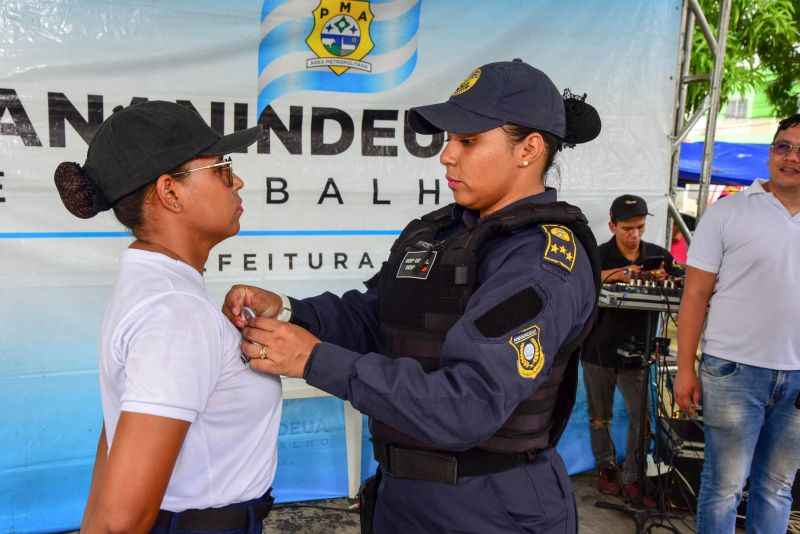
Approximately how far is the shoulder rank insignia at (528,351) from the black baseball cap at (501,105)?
48cm

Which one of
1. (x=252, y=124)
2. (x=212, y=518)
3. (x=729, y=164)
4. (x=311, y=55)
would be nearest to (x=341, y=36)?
(x=311, y=55)

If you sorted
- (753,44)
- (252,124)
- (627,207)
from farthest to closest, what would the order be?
(753,44)
(627,207)
(252,124)

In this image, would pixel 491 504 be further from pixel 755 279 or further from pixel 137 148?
pixel 755 279

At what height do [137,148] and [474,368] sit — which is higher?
[137,148]

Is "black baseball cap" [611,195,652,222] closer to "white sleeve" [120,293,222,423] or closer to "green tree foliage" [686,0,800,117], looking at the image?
"white sleeve" [120,293,222,423]

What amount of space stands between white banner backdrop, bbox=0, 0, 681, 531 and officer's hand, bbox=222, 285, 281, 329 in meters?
1.50

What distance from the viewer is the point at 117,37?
9.49 ft

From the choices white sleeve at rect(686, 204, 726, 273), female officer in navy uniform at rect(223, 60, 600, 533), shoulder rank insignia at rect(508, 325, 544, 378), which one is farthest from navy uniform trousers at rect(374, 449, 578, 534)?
white sleeve at rect(686, 204, 726, 273)

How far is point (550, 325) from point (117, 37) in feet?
7.89

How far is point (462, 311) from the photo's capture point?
1534mm

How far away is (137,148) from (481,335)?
75cm

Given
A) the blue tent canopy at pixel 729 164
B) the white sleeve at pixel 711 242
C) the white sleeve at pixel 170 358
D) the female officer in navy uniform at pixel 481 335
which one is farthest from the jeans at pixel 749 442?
the blue tent canopy at pixel 729 164

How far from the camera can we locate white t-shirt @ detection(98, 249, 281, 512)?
111 centimetres

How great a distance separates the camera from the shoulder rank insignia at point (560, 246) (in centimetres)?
145
